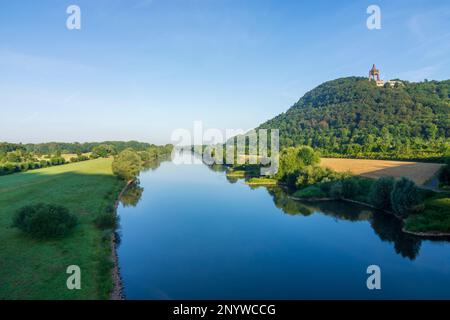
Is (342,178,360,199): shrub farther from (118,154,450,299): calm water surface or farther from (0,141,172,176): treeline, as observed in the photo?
(0,141,172,176): treeline

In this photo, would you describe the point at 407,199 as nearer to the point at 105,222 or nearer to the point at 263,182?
the point at 263,182

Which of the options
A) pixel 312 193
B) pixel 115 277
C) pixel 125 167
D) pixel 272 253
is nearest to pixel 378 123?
pixel 312 193

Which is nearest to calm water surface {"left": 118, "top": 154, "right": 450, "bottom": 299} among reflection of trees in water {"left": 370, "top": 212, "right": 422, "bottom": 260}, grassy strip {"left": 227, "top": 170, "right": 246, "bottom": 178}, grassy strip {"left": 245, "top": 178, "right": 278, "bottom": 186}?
reflection of trees in water {"left": 370, "top": 212, "right": 422, "bottom": 260}

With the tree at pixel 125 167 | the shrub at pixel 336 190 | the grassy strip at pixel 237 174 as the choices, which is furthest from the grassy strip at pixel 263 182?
the tree at pixel 125 167
